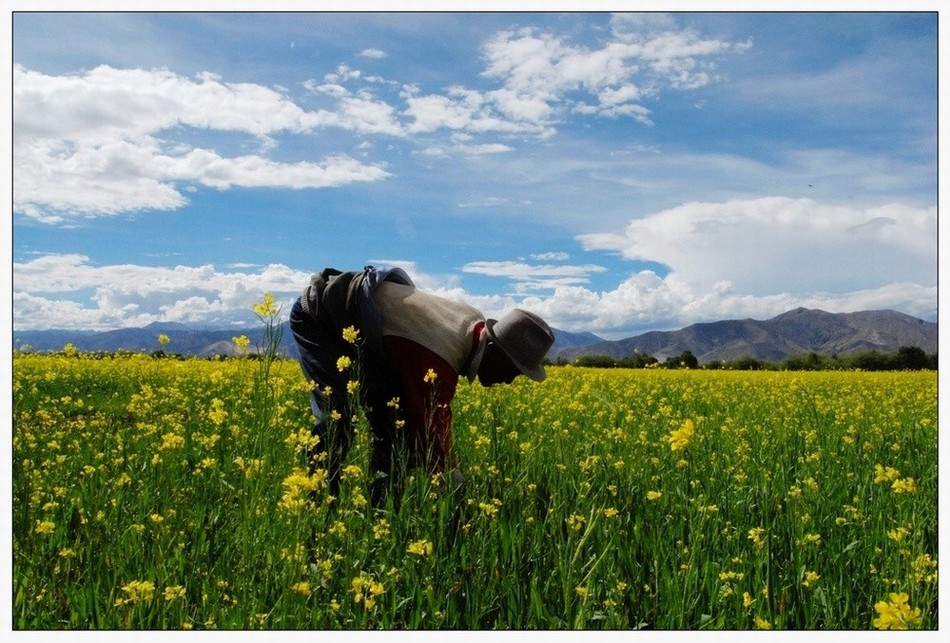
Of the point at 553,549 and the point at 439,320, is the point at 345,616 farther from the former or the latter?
the point at 439,320

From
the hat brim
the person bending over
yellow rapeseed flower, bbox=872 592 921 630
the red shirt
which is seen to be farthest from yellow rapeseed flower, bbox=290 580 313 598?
the hat brim

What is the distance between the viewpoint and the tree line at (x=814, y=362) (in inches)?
992

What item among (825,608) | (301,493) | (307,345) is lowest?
(825,608)

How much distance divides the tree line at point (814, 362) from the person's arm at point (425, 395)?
68.5 feet

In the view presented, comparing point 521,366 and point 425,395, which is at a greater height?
point 521,366

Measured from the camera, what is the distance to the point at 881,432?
7.22 metres

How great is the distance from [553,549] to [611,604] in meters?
0.73

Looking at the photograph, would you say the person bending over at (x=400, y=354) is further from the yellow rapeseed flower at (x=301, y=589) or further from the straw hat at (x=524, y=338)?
the yellow rapeseed flower at (x=301, y=589)

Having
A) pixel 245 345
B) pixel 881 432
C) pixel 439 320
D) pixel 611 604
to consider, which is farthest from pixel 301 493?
pixel 881 432

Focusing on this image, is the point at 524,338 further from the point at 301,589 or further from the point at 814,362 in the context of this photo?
the point at 814,362

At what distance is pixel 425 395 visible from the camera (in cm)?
396

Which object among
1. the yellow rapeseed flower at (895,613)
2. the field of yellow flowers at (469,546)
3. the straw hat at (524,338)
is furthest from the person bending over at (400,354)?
the yellow rapeseed flower at (895,613)

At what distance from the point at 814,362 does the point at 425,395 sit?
29.0 metres

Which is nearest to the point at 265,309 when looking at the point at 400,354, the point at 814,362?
the point at 400,354
